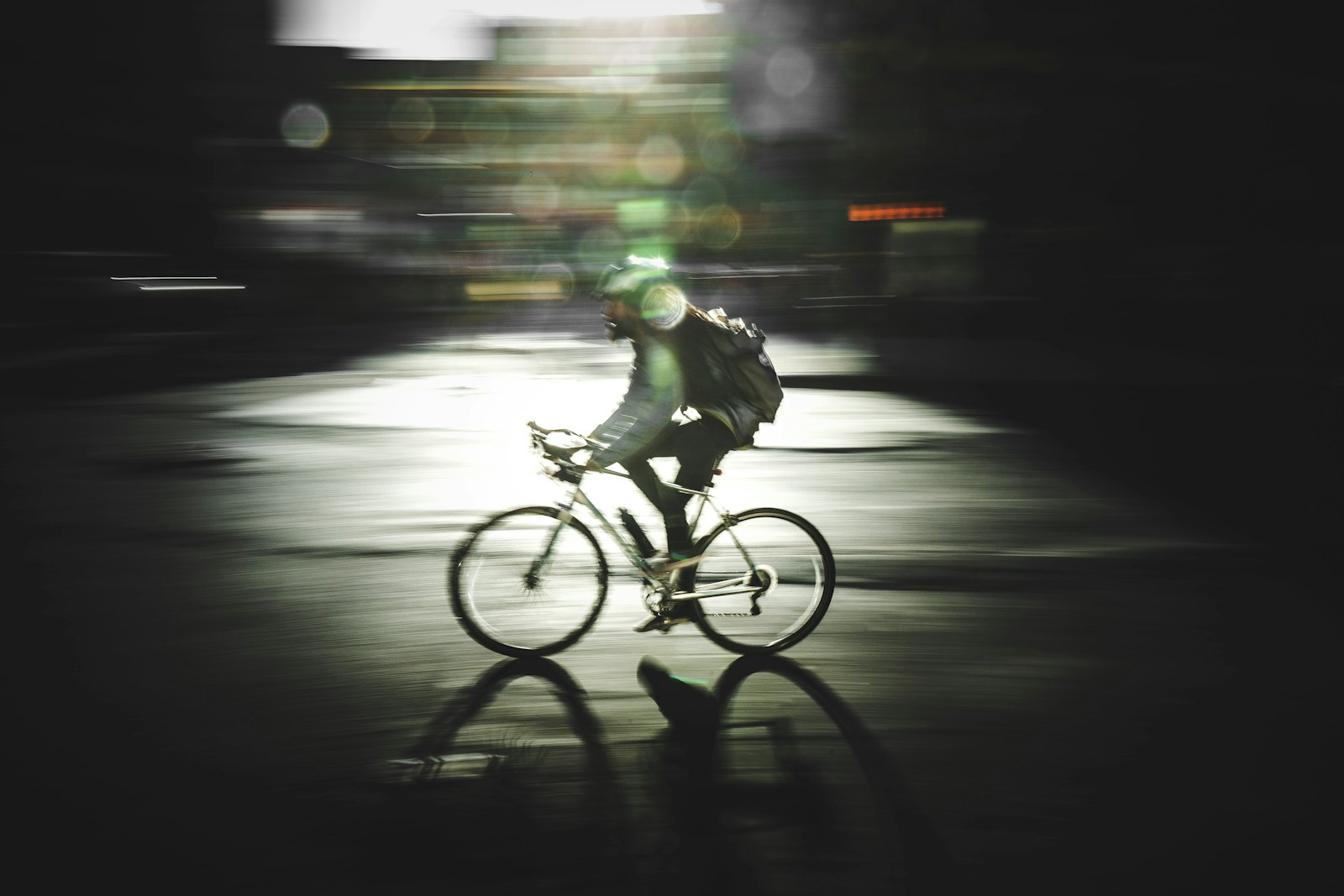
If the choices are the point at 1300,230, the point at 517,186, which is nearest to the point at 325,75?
the point at 517,186

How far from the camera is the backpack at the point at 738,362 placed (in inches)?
182

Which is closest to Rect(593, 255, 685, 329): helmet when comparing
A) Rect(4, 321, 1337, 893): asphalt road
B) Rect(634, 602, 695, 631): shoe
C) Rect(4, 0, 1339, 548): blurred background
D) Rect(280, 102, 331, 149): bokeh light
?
Rect(634, 602, 695, 631): shoe

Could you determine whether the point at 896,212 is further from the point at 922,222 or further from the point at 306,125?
the point at 306,125

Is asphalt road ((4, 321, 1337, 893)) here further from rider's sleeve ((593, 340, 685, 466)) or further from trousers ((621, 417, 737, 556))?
rider's sleeve ((593, 340, 685, 466))

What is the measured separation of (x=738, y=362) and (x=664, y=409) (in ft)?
1.25

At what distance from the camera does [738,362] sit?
4.65 metres

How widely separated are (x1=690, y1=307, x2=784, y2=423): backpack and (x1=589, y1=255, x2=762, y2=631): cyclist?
41 millimetres

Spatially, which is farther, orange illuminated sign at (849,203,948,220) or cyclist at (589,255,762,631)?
orange illuminated sign at (849,203,948,220)

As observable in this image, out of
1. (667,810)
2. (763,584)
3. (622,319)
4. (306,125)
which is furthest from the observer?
(306,125)

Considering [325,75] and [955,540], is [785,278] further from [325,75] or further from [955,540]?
[325,75]

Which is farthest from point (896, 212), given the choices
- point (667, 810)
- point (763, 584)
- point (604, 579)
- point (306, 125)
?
point (306, 125)

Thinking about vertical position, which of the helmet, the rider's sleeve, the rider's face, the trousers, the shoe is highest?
the helmet

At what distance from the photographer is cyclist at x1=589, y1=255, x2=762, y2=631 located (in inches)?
178

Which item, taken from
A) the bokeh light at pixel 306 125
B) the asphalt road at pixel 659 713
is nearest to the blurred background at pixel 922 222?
the asphalt road at pixel 659 713
